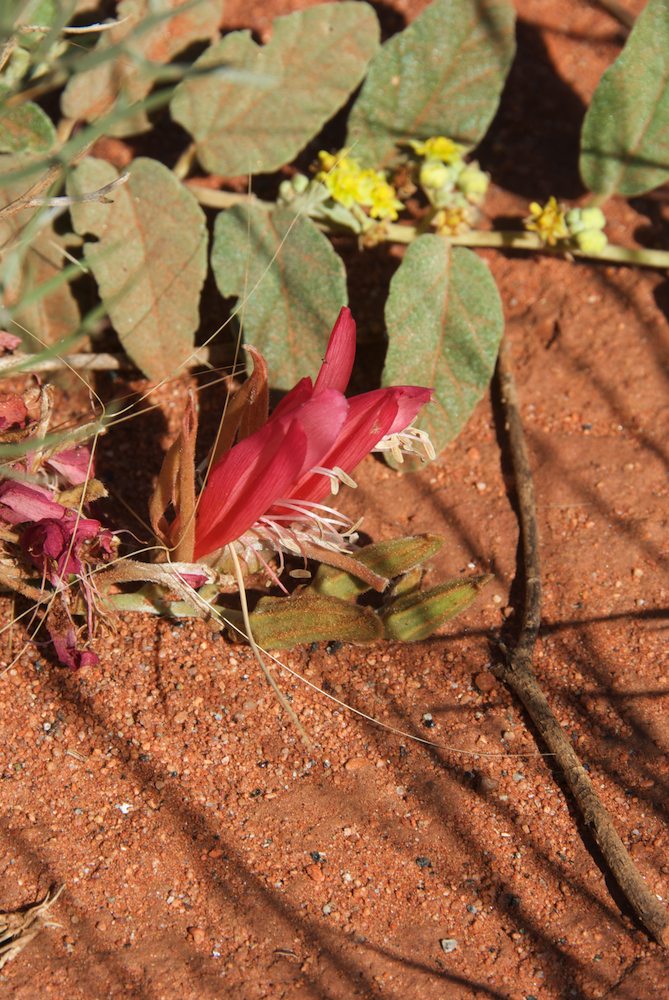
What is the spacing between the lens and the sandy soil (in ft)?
3.64

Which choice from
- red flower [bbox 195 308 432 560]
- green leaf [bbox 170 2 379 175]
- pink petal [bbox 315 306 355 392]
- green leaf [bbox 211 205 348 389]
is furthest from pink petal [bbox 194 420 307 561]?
green leaf [bbox 170 2 379 175]

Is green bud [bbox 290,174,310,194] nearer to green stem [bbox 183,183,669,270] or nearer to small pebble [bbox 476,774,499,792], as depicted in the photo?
green stem [bbox 183,183,669,270]

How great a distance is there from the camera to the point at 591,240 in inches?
67.0

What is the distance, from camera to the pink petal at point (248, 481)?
1148 millimetres

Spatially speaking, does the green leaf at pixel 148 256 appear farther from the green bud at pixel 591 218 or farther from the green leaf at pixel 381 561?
the green bud at pixel 591 218

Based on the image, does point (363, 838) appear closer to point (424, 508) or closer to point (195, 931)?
point (195, 931)

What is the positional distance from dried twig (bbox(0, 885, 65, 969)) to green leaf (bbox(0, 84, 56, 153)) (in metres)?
1.09

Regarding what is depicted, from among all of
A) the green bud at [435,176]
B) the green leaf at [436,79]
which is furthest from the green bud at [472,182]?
the green leaf at [436,79]

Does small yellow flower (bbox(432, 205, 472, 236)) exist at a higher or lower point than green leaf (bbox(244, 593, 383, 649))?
higher

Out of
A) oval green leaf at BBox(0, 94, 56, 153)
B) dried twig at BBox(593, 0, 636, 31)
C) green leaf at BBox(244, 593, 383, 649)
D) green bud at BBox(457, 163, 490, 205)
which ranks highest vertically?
dried twig at BBox(593, 0, 636, 31)

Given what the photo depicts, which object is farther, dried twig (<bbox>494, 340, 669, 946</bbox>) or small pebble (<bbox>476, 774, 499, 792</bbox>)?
small pebble (<bbox>476, 774, 499, 792</bbox>)

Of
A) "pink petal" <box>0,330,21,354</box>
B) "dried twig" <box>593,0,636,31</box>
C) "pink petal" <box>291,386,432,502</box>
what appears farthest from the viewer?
"dried twig" <box>593,0,636,31</box>

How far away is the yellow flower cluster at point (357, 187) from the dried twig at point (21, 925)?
1116mm

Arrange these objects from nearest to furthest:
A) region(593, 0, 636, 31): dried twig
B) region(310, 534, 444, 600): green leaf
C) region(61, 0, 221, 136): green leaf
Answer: region(310, 534, 444, 600): green leaf < region(61, 0, 221, 136): green leaf < region(593, 0, 636, 31): dried twig
